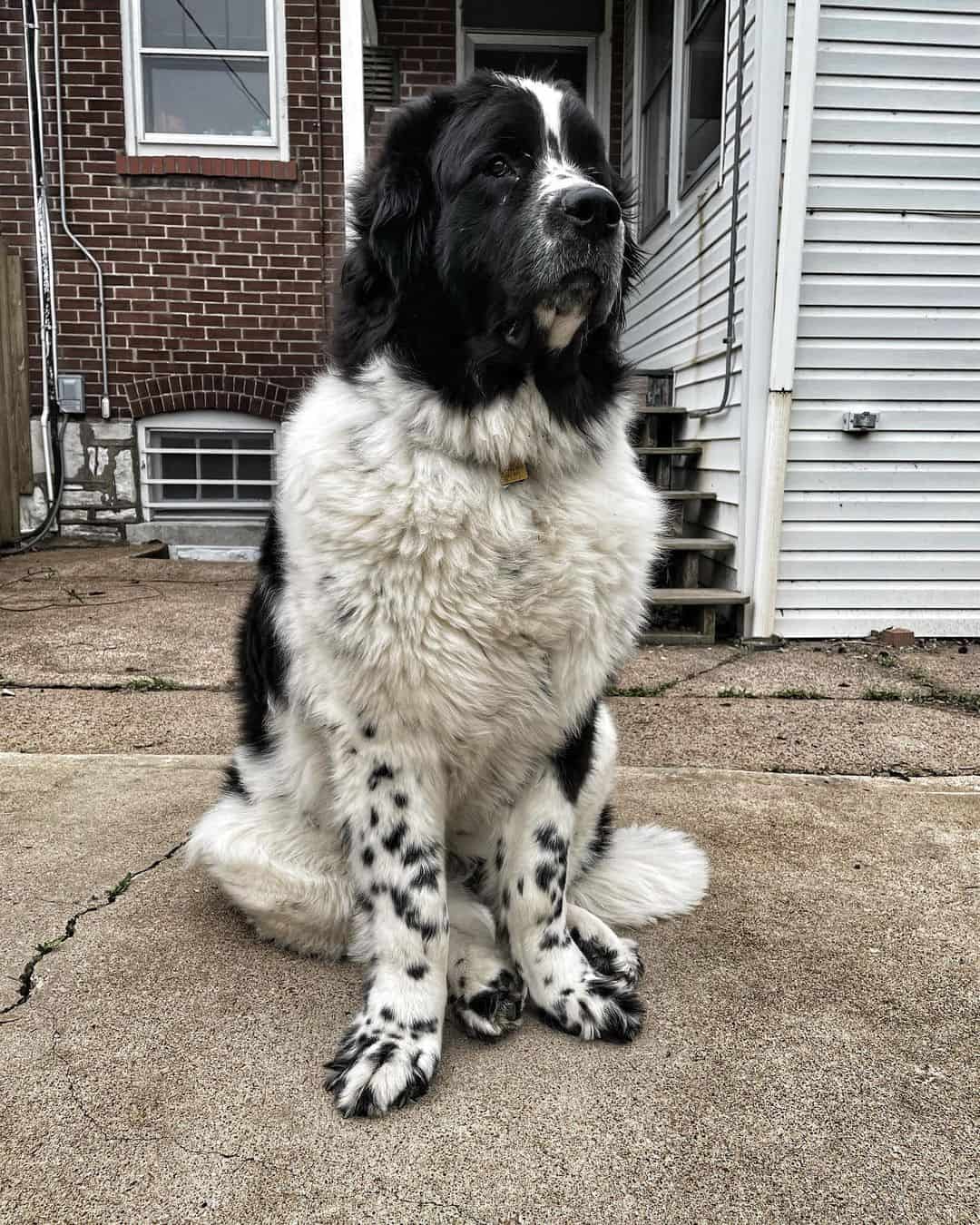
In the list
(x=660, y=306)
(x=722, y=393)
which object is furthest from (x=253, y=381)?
(x=722, y=393)

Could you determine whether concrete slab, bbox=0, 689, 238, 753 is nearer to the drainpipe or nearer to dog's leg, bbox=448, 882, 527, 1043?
dog's leg, bbox=448, 882, 527, 1043

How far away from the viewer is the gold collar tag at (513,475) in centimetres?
166

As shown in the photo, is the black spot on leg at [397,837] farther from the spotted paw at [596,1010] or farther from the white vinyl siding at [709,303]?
the white vinyl siding at [709,303]

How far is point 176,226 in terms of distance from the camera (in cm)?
646

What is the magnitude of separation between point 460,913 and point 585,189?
4.54ft

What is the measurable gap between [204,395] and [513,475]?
557 centimetres

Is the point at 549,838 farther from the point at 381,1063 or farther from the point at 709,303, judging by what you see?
the point at 709,303

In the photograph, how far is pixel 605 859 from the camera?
6.81 feet

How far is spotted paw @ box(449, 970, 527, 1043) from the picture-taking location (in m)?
1.62

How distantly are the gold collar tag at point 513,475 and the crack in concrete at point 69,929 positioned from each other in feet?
4.27

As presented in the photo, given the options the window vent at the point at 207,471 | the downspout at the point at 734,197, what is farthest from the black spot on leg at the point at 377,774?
the window vent at the point at 207,471

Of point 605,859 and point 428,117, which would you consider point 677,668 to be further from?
point 428,117

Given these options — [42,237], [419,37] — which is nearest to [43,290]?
[42,237]

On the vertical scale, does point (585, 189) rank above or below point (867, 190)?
below
